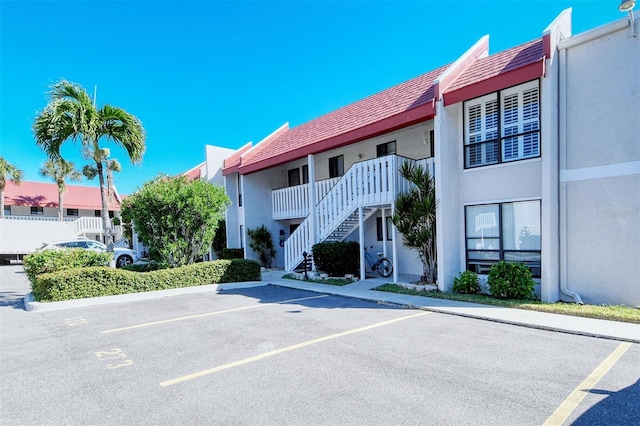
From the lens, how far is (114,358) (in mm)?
5340

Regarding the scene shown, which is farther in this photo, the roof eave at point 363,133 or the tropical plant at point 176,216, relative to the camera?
the tropical plant at point 176,216

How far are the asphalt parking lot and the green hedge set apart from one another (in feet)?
6.17

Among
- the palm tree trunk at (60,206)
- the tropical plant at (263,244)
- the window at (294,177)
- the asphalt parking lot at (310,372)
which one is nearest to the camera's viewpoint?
the asphalt parking lot at (310,372)

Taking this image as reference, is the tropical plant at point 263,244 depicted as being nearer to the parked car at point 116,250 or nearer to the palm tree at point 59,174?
the parked car at point 116,250

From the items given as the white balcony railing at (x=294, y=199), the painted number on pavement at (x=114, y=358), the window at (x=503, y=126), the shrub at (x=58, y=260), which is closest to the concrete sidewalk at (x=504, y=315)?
the window at (x=503, y=126)

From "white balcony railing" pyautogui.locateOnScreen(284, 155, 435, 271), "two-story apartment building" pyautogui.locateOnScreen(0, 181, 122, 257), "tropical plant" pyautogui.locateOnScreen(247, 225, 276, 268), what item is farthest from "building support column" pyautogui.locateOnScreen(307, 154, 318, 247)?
"two-story apartment building" pyautogui.locateOnScreen(0, 181, 122, 257)

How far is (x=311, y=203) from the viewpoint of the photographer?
14.0 meters

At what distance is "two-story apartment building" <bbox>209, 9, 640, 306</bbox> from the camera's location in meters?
7.61

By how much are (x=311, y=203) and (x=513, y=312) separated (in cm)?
836

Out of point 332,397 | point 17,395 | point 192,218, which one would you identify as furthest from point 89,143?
point 332,397

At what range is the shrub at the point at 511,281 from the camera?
8.30 metres

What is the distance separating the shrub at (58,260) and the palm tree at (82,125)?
2.48 ft

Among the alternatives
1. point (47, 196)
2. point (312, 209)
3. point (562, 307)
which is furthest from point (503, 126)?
point (47, 196)

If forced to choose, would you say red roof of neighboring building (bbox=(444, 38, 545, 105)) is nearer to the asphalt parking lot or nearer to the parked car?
the asphalt parking lot
